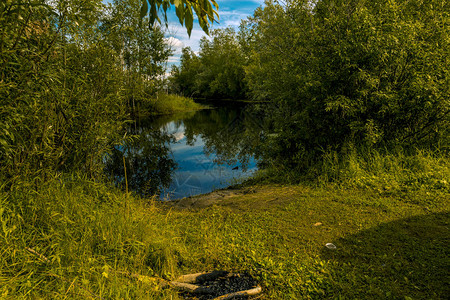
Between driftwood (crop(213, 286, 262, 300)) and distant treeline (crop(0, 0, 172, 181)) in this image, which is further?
distant treeline (crop(0, 0, 172, 181))

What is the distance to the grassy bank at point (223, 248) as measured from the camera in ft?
9.46

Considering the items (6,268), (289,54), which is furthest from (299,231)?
(289,54)

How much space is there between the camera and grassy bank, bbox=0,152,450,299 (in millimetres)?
2885

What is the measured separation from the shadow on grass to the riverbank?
1cm

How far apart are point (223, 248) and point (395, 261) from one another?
2.34 meters

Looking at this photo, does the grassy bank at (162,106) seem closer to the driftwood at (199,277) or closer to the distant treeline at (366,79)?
the distant treeline at (366,79)

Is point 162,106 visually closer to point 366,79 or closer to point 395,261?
point 366,79

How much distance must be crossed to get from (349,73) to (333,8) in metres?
2.40

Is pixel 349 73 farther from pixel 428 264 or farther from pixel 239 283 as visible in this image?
pixel 239 283

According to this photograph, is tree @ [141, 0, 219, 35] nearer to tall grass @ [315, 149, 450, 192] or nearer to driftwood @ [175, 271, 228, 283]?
driftwood @ [175, 271, 228, 283]

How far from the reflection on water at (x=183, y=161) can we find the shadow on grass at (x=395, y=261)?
4567mm

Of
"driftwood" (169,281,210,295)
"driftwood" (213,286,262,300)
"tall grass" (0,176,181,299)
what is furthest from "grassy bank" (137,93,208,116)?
"driftwood" (213,286,262,300)

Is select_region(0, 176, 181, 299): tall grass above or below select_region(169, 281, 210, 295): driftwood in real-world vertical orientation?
above

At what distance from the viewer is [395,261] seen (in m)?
3.63
